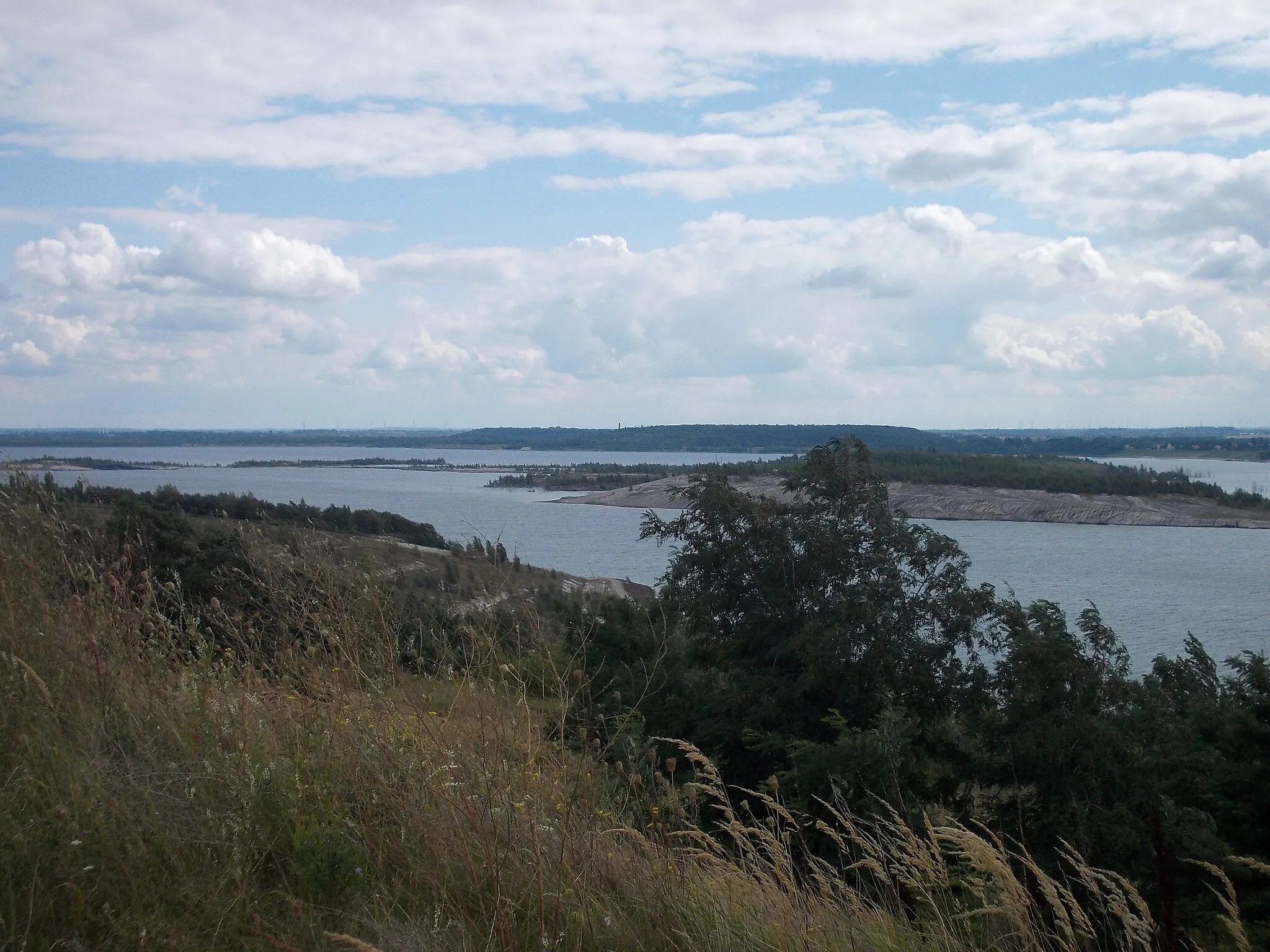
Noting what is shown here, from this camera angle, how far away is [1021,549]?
138 feet

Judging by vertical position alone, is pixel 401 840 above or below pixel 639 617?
above

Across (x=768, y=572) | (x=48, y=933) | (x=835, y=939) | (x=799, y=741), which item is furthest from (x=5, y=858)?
(x=768, y=572)

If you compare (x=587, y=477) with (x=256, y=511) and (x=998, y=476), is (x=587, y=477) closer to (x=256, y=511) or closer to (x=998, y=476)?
(x=998, y=476)

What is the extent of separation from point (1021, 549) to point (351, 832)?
4284 centimetres

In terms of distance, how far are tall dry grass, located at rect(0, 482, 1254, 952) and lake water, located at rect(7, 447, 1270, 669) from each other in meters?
7.06

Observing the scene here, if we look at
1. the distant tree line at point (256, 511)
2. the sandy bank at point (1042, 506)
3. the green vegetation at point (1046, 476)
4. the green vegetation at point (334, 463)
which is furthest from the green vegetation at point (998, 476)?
the distant tree line at point (256, 511)

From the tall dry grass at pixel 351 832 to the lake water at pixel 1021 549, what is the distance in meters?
7.06

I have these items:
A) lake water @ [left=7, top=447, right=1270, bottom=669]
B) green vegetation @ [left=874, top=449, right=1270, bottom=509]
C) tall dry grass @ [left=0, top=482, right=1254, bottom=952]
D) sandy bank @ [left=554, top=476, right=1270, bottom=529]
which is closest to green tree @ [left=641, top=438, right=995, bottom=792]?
lake water @ [left=7, top=447, right=1270, bottom=669]

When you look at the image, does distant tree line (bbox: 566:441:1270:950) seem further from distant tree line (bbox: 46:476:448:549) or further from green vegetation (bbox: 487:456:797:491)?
green vegetation (bbox: 487:456:797:491)

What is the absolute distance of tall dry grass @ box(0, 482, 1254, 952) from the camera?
8.11ft

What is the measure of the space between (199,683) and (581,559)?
1217 inches

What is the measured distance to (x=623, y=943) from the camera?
8.60ft

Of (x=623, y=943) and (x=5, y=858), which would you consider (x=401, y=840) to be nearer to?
(x=623, y=943)

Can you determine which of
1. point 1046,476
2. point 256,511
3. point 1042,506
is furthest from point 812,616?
point 1046,476
